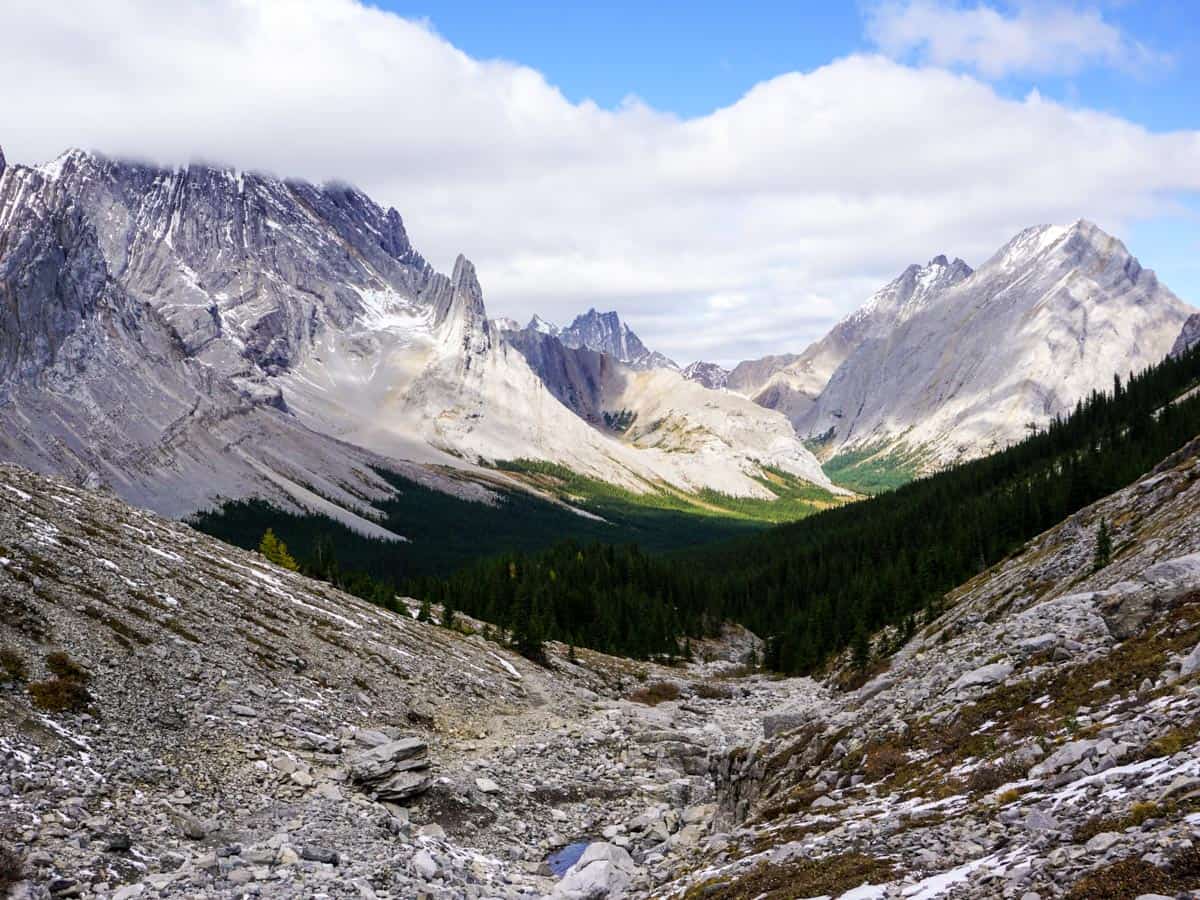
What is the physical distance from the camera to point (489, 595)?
112 meters

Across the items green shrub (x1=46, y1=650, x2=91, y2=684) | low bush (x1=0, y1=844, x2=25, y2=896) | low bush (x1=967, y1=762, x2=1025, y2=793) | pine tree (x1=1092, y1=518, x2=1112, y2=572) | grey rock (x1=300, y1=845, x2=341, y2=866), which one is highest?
pine tree (x1=1092, y1=518, x2=1112, y2=572)

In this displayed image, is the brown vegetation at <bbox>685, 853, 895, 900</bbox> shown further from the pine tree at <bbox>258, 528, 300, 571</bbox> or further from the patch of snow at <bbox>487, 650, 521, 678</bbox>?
the pine tree at <bbox>258, 528, 300, 571</bbox>

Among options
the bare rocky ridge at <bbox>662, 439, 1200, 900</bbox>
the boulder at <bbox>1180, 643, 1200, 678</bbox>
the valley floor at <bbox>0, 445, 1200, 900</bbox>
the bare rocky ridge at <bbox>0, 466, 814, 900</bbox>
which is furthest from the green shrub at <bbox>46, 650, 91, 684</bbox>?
the boulder at <bbox>1180, 643, 1200, 678</bbox>

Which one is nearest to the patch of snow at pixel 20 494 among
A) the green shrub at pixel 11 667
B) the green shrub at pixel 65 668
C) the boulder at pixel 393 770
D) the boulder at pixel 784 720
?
the green shrub at pixel 65 668

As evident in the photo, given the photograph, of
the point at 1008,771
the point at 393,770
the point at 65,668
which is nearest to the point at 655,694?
the point at 393,770

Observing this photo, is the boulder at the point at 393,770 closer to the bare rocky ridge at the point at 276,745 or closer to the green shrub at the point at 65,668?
the bare rocky ridge at the point at 276,745

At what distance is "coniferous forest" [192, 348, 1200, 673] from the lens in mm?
102500

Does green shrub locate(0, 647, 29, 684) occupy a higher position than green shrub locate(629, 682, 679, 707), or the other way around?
green shrub locate(0, 647, 29, 684)

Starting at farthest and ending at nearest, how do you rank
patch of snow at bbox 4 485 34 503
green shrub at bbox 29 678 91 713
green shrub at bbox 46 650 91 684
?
1. patch of snow at bbox 4 485 34 503
2. green shrub at bbox 46 650 91 684
3. green shrub at bbox 29 678 91 713

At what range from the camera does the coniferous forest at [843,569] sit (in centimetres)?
10250

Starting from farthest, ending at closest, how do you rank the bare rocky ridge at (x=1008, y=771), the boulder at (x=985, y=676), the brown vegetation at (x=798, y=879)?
the boulder at (x=985, y=676)
the brown vegetation at (x=798, y=879)
the bare rocky ridge at (x=1008, y=771)

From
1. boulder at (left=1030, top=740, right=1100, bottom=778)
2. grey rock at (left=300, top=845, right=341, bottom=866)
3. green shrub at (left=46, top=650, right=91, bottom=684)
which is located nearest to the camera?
boulder at (left=1030, top=740, right=1100, bottom=778)

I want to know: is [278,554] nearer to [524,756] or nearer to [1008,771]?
[524,756]

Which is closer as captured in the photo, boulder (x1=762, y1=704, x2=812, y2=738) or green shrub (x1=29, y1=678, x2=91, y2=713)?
green shrub (x1=29, y1=678, x2=91, y2=713)
